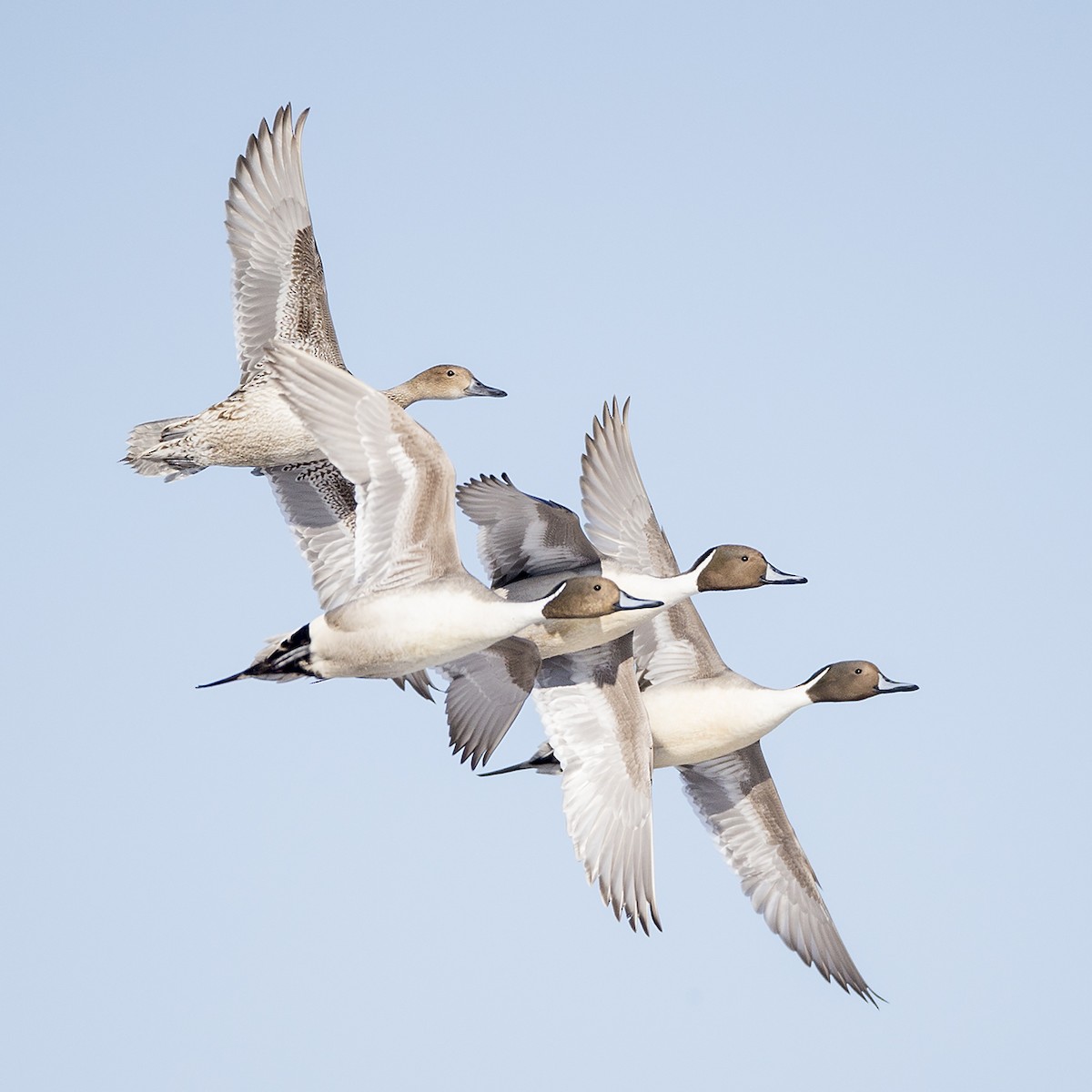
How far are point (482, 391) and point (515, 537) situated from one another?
287 cm

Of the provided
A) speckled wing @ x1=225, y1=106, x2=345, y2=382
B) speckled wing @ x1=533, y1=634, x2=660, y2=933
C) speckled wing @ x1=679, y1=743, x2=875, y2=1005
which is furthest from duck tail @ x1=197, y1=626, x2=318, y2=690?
speckled wing @ x1=679, y1=743, x2=875, y2=1005

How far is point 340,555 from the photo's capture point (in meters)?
11.9

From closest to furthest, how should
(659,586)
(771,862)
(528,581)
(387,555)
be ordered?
(387,555) → (528,581) → (659,586) → (771,862)

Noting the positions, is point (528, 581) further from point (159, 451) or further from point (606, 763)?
point (159, 451)

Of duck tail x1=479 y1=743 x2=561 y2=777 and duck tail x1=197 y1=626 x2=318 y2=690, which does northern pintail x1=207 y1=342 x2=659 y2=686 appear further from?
duck tail x1=479 y1=743 x2=561 y2=777

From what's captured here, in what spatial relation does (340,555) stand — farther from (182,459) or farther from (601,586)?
(601,586)

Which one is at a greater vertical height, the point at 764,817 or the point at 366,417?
the point at 366,417

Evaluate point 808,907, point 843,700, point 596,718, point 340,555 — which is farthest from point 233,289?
point 808,907

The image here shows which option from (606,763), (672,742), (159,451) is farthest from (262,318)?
(672,742)

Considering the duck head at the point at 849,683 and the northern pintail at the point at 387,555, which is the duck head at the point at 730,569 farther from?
the northern pintail at the point at 387,555

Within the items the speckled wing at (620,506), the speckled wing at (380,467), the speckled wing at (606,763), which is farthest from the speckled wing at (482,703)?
the speckled wing at (620,506)

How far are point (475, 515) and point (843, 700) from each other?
110 inches

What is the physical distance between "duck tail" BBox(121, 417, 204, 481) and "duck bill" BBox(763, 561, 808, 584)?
3583 millimetres

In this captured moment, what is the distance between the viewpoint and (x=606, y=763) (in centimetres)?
1095
